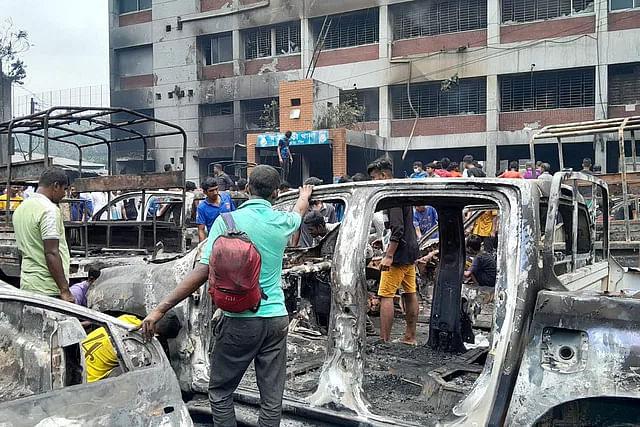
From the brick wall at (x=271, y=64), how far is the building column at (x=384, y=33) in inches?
168

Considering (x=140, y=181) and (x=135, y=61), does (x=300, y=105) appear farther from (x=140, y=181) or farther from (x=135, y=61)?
(x=140, y=181)

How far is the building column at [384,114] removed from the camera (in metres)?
26.2

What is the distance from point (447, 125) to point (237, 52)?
Result: 11679 millimetres

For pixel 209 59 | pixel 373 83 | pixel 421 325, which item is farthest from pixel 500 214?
pixel 209 59

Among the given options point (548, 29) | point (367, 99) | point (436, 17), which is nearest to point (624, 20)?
point (548, 29)

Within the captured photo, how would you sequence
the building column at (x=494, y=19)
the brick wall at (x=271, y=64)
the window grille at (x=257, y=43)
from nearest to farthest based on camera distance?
the building column at (x=494, y=19), the brick wall at (x=271, y=64), the window grille at (x=257, y=43)

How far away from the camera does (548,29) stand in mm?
23719

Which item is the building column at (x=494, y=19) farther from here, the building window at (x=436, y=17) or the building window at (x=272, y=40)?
the building window at (x=272, y=40)

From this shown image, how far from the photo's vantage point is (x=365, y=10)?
27031mm

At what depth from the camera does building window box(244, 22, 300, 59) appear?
29.2 m

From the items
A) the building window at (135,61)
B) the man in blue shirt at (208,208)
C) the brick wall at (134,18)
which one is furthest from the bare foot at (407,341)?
the brick wall at (134,18)

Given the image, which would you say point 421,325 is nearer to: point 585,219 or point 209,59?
point 585,219

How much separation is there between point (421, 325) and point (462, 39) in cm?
2165

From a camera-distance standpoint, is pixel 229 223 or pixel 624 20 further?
pixel 624 20
